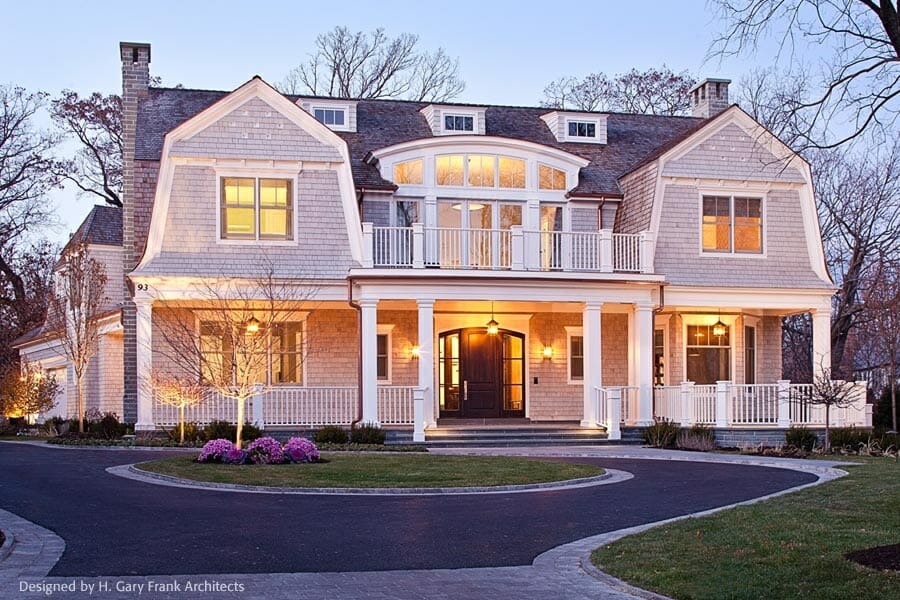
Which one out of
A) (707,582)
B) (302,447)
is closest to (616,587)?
(707,582)

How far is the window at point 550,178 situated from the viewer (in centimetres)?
2711

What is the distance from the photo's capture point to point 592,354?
2511 centimetres

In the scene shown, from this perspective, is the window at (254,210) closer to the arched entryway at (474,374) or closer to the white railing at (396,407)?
the white railing at (396,407)

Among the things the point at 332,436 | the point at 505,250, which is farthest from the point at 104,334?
the point at 505,250

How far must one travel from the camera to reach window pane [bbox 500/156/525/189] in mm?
26891

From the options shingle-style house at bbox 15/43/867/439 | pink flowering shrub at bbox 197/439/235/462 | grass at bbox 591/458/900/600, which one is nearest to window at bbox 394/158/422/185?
shingle-style house at bbox 15/43/867/439

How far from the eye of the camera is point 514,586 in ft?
28.5

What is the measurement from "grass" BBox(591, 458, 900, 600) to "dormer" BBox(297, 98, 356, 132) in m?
17.8

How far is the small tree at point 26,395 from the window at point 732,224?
19.3 meters

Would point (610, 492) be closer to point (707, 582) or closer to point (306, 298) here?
point (707, 582)

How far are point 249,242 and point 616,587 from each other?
17.4m

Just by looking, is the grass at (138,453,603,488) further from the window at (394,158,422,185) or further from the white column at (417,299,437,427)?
the window at (394,158,422,185)

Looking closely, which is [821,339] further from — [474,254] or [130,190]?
[130,190]

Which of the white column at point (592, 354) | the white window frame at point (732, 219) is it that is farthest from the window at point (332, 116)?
the white window frame at point (732, 219)
